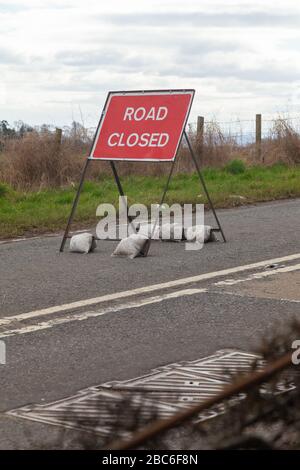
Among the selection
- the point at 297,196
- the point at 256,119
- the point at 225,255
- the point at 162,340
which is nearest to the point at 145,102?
the point at 225,255

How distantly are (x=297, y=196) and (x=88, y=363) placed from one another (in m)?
11.1

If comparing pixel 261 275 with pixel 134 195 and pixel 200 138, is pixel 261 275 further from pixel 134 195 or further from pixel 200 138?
pixel 200 138

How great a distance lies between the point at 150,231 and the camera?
1056 cm

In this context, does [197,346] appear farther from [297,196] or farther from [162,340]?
[297,196]

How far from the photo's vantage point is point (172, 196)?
49.8ft

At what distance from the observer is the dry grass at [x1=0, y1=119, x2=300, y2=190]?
63.6 feet

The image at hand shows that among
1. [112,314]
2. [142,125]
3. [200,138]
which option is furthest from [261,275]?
[200,138]

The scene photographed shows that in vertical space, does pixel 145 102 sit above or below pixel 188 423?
above

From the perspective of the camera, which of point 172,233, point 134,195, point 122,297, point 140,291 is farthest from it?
point 134,195

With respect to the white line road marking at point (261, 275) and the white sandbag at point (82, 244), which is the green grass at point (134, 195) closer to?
the white sandbag at point (82, 244)

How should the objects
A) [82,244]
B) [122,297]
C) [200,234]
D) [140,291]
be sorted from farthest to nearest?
[200,234] < [82,244] < [140,291] < [122,297]

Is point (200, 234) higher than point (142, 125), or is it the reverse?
A: point (142, 125)

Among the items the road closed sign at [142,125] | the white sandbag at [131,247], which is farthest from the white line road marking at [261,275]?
the road closed sign at [142,125]

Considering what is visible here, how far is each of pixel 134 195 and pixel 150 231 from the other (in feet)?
17.4
